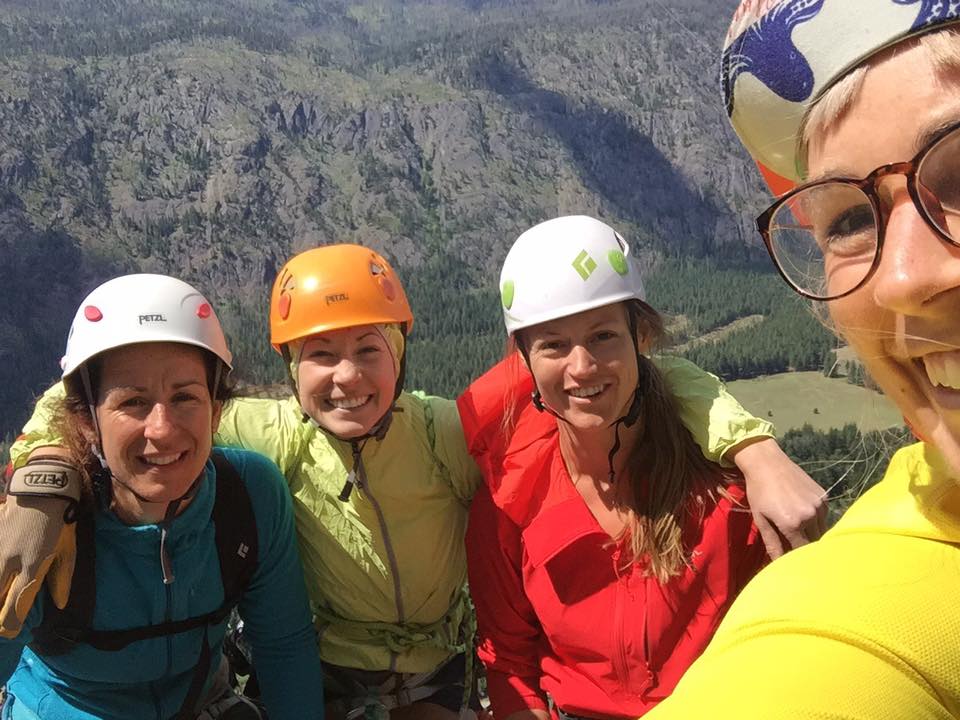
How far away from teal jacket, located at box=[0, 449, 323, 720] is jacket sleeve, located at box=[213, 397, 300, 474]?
264 millimetres

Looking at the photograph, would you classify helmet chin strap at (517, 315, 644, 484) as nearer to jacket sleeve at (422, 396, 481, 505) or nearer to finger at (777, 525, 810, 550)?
jacket sleeve at (422, 396, 481, 505)

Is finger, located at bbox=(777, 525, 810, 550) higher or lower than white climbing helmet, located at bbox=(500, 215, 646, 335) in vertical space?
lower

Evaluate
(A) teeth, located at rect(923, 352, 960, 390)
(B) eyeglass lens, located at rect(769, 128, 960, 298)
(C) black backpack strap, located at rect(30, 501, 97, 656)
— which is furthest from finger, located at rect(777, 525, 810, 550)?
(C) black backpack strap, located at rect(30, 501, 97, 656)

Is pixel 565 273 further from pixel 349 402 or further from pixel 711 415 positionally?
pixel 349 402

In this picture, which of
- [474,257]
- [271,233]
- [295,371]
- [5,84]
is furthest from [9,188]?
[295,371]

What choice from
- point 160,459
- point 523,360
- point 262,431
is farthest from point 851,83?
point 262,431

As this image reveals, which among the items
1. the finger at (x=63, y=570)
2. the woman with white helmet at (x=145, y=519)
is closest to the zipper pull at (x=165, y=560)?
the woman with white helmet at (x=145, y=519)

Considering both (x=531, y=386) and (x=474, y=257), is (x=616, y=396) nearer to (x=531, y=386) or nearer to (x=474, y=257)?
(x=531, y=386)

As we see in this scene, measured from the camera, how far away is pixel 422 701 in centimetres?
458

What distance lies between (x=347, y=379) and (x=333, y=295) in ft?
1.92

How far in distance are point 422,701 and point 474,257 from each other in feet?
630

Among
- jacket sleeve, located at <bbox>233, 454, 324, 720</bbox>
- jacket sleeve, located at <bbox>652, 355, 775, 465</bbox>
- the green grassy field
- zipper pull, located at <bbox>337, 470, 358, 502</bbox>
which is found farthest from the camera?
the green grassy field

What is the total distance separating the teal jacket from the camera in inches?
137

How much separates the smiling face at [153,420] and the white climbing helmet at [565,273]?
1674 mm
